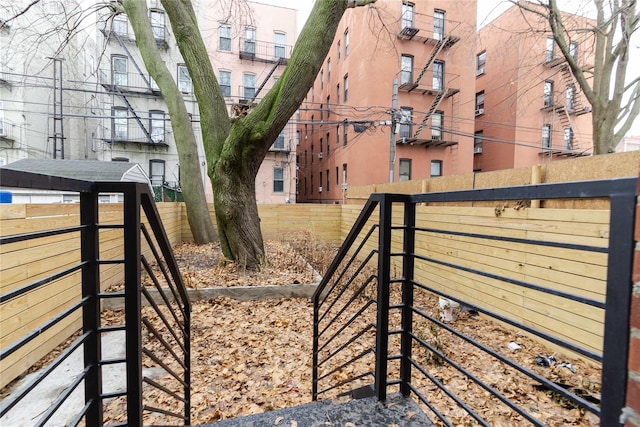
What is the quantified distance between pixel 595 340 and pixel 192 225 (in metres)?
7.46

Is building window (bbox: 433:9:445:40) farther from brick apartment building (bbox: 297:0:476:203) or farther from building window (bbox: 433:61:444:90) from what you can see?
building window (bbox: 433:61:444:90)

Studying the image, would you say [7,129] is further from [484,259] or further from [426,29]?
[426,29]

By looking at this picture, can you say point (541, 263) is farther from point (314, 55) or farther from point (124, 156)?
point (124, 156)

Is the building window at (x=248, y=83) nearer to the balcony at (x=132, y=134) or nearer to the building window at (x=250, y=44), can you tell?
the building window at (x=250, y=44)

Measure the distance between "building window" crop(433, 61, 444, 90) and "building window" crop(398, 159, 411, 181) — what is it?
396cm

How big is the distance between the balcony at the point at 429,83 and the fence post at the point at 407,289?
1449 centimetres

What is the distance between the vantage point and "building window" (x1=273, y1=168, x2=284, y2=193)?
16.8 meters

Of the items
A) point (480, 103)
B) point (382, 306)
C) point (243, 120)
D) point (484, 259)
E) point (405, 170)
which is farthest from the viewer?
point (480, 103)

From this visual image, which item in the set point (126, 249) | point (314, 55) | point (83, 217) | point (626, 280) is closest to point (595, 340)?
point (626, 280)

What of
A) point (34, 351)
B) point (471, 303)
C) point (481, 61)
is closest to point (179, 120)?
point (34, 351)

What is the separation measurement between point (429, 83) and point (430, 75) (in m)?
0.39

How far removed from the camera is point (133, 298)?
129 centimetres

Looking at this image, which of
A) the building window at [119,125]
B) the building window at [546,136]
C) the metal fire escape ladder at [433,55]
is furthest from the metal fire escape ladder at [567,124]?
the building window at [119,125]

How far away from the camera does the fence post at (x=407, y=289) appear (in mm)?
1716
